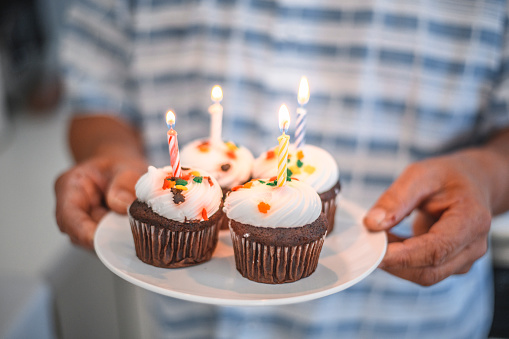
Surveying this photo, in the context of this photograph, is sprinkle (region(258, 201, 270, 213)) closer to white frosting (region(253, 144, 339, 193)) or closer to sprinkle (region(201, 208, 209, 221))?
sprinkle (region(201, 208, 209, 221))

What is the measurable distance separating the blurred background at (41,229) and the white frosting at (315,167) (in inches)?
43.9

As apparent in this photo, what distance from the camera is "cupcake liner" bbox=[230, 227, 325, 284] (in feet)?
4.99

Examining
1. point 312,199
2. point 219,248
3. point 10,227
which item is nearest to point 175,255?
point 219,248

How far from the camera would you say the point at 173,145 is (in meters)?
1.50

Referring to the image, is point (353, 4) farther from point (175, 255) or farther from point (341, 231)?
point (175, 255)

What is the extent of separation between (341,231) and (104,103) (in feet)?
4.24

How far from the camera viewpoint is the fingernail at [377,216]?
5.32ft

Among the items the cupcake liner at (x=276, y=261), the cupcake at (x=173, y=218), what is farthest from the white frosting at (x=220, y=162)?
the cupcake liner at (x=276, y=261)

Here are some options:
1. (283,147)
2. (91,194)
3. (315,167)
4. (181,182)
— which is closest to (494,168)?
(315,167)

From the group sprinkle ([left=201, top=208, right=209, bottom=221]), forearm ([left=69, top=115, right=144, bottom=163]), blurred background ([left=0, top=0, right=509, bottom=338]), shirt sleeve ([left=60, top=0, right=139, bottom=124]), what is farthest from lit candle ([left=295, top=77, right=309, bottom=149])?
blurred background ([left=0, top=0, right=509, bottom=338])

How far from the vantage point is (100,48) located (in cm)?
235

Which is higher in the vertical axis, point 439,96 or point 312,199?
point 439,96

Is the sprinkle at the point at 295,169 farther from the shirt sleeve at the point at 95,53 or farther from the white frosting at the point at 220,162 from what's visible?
the shirt sleeve at the point at 95,53

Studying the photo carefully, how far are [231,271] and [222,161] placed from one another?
43 centimetres
